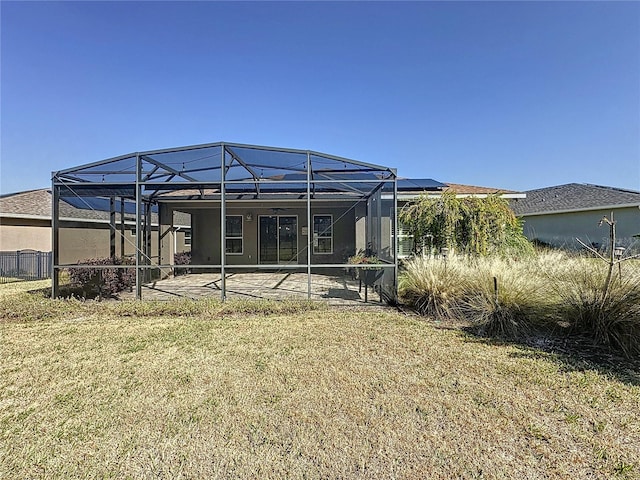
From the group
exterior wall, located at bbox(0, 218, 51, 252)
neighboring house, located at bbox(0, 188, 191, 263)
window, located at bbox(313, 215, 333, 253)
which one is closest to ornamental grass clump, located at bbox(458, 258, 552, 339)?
window, located at bbox(313, 215, 333, 253)

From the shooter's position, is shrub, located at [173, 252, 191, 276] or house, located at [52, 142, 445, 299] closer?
house, located at [52, 142, 445, 299]

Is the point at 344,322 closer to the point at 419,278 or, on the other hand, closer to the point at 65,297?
the point at 419,278

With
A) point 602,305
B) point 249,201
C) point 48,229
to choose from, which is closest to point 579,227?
point 602,305

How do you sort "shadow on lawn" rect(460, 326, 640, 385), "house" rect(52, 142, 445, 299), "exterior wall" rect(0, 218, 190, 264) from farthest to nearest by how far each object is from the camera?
"exterior wall" rect(0, 218, 190, 264) → "house" rect(52, 142, 445, 299) → "shadow on lawn" rect(460, 326, 640, 385)

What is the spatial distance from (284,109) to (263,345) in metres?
9.70

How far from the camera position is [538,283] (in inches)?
215

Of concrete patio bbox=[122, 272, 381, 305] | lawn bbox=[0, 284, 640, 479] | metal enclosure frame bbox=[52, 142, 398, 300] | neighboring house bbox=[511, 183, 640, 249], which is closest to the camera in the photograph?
lawn bbox=[0, 284, 640, 479]

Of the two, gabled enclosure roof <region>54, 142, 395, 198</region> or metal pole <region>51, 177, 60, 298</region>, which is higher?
gabled enclosure roof <region>54, 142, 395, 198</region>

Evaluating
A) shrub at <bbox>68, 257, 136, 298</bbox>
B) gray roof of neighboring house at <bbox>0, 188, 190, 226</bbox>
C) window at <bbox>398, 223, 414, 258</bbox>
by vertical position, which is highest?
gray roof of neighboring house at <bbox>0, 188, 190, 226</bbox>

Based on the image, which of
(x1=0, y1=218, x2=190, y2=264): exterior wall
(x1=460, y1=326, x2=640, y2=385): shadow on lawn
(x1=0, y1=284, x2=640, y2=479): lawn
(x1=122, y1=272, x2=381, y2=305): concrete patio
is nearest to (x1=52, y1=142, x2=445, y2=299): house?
(x1=0, y1=218, x2=190, y2=264): exterior wall

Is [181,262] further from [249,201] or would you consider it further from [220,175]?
[220,175]

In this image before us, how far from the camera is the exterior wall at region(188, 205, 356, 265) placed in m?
13.7

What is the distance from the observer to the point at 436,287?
6.51m

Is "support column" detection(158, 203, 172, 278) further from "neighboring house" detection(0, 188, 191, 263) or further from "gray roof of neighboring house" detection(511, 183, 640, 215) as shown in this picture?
"gray roof of neighboring house" detection(511, 183, 640, 215)
